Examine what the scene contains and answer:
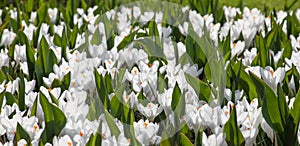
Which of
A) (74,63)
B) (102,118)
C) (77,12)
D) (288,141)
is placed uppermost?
(77,12)

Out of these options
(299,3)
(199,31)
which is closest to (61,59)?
(199,31)

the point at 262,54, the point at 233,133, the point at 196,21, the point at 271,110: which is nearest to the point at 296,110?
the point at 271,110

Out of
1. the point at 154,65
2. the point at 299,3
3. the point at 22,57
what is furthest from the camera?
the point at 299,3

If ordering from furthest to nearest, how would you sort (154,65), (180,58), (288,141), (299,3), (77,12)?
(299,3), (77,12), (180,58), (154,65), (288,141)

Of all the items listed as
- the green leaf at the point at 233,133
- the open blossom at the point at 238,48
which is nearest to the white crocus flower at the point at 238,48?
the open blossom at the point at 238,48

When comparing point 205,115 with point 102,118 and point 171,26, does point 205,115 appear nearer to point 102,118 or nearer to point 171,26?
point 102,118

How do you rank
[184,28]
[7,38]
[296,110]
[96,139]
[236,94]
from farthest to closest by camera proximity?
[184,28] → [7,38] → [236,94] → [296,110] → [96,139]

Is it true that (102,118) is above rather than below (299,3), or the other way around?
below

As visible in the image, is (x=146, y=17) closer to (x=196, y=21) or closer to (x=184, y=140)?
(x=196, y=21)

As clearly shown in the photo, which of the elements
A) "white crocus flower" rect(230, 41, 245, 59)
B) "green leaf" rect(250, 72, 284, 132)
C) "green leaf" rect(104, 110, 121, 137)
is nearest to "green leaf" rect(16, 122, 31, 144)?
"green leaf" rect(104, 110, 121, 137)

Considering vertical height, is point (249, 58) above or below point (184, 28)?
below
